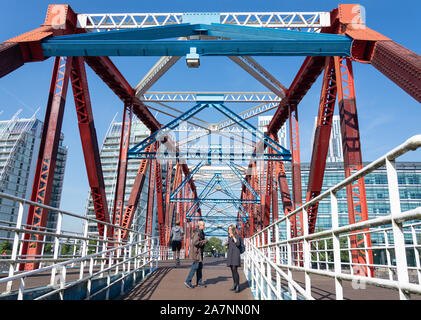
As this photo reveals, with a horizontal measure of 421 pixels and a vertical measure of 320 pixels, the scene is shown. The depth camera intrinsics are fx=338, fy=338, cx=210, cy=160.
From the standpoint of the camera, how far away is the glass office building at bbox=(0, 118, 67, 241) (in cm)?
7862

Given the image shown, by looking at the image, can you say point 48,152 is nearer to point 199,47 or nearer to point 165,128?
point 199,47

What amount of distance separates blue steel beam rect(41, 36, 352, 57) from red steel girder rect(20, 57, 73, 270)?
A: 3.17 feet

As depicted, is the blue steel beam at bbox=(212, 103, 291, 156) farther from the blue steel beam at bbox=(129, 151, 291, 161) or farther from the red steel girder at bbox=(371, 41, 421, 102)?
the red steel girder at bbox=(371, 41, 421, 102)

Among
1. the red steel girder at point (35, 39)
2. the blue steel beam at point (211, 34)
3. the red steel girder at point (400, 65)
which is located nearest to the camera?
the red steel girder at point (400, 65)

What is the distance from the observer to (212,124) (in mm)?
23266

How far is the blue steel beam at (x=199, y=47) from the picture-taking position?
9422 millimetres

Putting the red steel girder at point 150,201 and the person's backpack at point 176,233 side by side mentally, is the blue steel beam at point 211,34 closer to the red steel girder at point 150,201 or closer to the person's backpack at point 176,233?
the person's backpack at point 176,233

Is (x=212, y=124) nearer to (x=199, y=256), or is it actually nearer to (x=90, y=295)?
(x=199, y=256)

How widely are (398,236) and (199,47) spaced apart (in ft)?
28.1

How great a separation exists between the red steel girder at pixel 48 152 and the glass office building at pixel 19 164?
244ft

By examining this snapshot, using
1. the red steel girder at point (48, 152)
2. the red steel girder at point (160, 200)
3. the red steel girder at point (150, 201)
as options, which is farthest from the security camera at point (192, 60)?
the red steel girder at point (160, 200)

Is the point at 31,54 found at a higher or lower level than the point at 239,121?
lower
